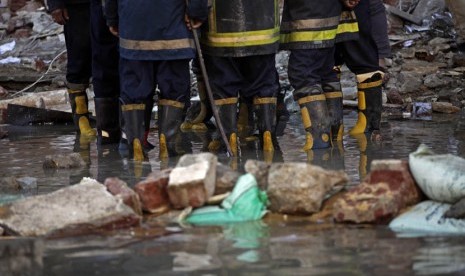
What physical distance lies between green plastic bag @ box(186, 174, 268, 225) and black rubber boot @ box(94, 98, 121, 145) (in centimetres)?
354

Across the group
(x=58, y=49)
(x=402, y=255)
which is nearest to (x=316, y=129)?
(x=402, y=255)

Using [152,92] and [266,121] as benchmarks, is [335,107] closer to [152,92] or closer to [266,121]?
[266,121]

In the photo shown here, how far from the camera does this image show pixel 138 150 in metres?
8.34

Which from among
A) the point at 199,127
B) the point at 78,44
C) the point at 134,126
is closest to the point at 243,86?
the point at 134,126

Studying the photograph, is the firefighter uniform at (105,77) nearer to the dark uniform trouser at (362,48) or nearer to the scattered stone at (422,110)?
the dark uniform trouser at (362,48)

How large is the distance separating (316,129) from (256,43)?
2.83ft

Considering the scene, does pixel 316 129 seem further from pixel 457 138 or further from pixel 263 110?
pixel 457 138

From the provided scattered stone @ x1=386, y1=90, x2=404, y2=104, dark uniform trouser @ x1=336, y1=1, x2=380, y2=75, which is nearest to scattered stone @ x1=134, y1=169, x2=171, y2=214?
dark uniform trouser @ x1=336, y1=1, x2=380, y2=75

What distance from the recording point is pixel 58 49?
1517 centimetres

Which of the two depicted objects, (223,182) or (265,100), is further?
(265,100)

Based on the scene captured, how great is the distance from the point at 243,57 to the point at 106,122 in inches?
63.3

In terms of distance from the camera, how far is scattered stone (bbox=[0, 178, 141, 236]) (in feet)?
18.7

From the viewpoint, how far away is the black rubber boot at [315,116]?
855cm

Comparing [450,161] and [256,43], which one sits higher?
[256,43]
